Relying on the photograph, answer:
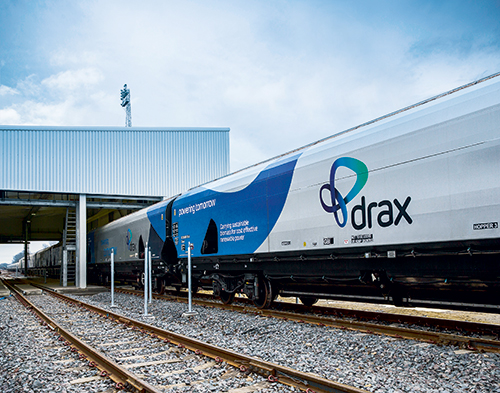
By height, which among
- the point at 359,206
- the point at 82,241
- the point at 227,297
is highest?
the point at 359,206

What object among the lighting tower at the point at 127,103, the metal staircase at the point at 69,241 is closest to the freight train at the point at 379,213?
the metal staircase at the point at 69,241

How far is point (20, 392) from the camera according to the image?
4801mm

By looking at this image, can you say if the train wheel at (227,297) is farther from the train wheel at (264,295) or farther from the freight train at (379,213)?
the train wheel at (264,295)

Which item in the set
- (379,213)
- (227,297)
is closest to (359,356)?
(379,213)

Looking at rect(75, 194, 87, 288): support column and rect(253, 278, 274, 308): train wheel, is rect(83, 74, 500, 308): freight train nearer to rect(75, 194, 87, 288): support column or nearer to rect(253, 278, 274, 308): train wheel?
rect(253, 278, 274, 308): train wheel

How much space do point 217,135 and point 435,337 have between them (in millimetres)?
21164

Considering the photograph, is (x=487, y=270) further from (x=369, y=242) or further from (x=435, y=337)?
(x=369, y=242)

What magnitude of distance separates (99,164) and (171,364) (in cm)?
1922

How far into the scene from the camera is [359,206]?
24.5 feet

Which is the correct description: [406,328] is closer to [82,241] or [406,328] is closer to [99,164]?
[99,164]

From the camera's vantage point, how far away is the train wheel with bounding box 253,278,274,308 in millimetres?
10453

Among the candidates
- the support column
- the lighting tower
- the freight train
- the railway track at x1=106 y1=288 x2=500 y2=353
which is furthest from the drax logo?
the lighting tower

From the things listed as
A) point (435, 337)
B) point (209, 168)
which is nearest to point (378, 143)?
point (435, 337)

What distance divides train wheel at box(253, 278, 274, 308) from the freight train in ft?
0.09
